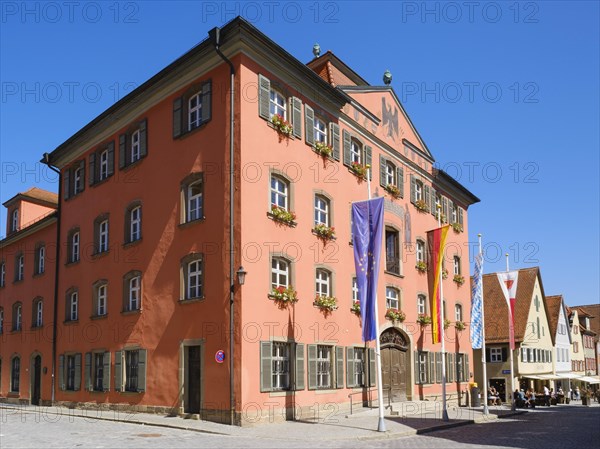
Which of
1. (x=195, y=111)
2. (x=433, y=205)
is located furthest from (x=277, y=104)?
(x=433, y=205)

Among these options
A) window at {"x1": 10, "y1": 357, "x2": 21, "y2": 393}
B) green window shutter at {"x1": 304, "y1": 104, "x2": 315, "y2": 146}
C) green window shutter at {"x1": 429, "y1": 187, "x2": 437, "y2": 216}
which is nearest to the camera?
green window shutter at {"x1": 304, "y1": 104, "x2": 315, "y2": 146}

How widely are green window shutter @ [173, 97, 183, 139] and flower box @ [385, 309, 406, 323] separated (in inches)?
486

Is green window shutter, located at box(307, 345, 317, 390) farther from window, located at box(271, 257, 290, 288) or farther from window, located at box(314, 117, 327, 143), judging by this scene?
window, located at box(314, 117, 327, 143)

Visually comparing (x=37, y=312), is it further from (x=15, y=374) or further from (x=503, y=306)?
(x=503, y=306)

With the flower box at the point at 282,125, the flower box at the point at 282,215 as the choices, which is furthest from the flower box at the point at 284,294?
the flower box at the point at 282,125

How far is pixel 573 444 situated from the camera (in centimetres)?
1736

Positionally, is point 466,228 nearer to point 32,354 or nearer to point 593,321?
point 32,354

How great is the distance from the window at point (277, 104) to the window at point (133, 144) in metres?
5.97

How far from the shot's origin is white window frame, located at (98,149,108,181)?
30.1 metres

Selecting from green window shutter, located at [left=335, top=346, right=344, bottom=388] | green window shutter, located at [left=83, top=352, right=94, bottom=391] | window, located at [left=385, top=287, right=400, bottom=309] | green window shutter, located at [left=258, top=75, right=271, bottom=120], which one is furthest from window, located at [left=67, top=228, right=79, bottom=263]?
window, located at [left=385, top=287, right=400, bottom=309]

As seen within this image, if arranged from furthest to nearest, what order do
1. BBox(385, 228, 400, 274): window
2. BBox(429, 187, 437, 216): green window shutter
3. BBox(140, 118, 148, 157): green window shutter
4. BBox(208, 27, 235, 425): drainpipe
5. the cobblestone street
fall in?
BBox(429, 187, 437, 216): green window shutter → BBox(385, 228, 400, 274): window → BBox(140, 118, 148, 157): green window shutter → BBox(208, 27, 235, 425): drainpipe → the cobblestone street

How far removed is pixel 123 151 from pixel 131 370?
9.22 metres

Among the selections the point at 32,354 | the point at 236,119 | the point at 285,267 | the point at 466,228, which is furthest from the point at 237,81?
the point at 466,228

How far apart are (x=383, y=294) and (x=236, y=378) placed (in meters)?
11.0
